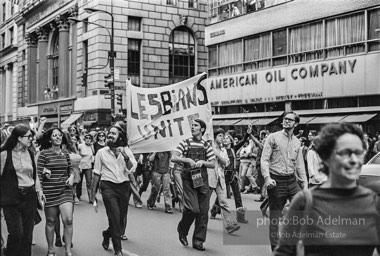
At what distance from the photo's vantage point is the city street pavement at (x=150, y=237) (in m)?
8.57

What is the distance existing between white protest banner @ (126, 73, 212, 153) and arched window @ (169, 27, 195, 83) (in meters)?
28.3

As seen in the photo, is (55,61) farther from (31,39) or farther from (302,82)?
(302,82)

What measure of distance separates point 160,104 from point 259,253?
4.23 metres

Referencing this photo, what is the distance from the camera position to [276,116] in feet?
89.3

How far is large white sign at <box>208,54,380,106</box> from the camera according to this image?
23.0 meters

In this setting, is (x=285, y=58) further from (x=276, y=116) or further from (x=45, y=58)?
(x=45, y=58)

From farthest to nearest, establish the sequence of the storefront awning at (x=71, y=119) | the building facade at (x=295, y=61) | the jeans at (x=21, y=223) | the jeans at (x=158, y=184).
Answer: the storefront awning at (x=71, y=119)
the building facade at (x=295, y=61)
the jeans at (x=158, y=184)
the jeans at (x=21, y=223)

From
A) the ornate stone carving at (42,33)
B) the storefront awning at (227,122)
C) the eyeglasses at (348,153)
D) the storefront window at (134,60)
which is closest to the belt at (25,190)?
the eyeglasses at (348,153)

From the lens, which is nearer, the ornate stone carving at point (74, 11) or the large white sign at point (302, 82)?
the large white sign at point (302, 82)

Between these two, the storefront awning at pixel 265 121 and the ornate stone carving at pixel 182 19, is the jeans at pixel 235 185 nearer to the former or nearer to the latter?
the storefront awning at pixel 265 121

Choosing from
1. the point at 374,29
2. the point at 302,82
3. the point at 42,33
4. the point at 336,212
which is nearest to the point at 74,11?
the point at 42,33

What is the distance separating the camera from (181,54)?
133 ft

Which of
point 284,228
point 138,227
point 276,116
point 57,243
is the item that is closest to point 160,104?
point 138,227

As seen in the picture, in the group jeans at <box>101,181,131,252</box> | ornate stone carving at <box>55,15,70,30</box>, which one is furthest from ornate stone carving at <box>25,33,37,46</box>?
jeans at <box>101,181,131,252</box>
